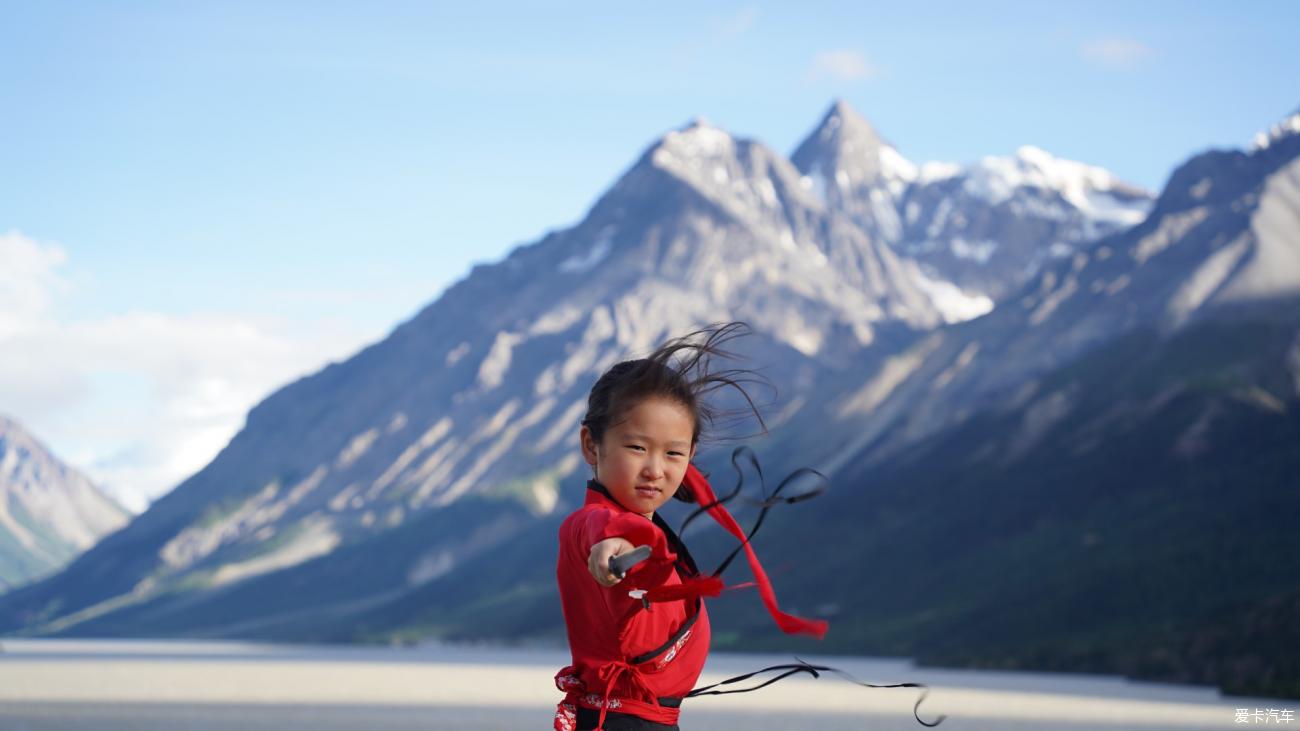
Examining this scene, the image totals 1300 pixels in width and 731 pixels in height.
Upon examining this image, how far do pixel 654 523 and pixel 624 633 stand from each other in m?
0.54

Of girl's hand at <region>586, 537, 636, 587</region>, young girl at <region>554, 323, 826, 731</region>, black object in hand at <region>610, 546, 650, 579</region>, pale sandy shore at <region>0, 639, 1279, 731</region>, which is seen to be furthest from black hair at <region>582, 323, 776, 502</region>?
pale sandy shore at <region>0, 639, 1279, 731</region>

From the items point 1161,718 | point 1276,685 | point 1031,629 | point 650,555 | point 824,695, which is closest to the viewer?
point 650,555

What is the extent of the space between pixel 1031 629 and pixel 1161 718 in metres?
102

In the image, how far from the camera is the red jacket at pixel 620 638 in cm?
784

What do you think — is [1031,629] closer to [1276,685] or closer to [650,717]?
[1276,685]

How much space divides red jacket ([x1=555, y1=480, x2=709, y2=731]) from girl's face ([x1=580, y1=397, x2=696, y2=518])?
128 millimetres

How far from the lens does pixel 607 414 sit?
8.10 meters

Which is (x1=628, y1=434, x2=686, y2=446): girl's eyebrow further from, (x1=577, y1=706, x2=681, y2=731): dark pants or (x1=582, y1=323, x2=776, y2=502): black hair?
(x1=577, y1=706, x2=681, y2=731): dark pants

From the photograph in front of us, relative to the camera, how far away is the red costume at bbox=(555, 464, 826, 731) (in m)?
7.78

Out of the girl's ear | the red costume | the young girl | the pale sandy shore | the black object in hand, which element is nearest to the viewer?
the black object in hand

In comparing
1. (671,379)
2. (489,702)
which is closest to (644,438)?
(671,379)

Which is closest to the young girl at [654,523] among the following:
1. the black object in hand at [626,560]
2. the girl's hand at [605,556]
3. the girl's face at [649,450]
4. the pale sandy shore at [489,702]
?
the girl's face at [649,450]

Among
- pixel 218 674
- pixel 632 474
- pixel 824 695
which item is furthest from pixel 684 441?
pixel 218 674

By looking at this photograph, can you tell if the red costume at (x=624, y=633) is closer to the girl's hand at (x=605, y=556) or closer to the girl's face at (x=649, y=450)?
the girl's face at (x=649, y=450)
